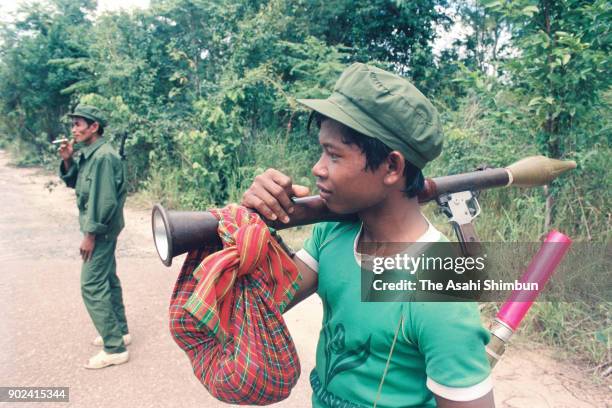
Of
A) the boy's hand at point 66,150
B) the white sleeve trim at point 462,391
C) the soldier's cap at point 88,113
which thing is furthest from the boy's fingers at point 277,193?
the boy's hand at point 66,150

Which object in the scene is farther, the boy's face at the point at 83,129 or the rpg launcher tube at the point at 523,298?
the boy's face at the point at 83,129

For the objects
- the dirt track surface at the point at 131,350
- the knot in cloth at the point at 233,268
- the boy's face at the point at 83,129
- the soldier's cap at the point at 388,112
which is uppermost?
the soldier's cap at the point at 388,112

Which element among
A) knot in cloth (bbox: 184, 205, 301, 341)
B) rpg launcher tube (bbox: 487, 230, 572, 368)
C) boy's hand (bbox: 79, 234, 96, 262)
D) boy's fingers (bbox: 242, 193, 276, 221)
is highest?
boy's fingers (bbox: 242, 193, 276, 221)

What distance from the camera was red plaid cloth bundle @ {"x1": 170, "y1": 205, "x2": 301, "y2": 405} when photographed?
1.04 meters

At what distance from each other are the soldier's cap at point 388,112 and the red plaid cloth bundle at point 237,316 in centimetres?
34

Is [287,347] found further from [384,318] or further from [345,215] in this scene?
[345,215]

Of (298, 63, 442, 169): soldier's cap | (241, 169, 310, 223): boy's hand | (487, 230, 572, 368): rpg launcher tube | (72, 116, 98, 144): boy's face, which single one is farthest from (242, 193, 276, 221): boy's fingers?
(72, 116, 98, 144): boy's face

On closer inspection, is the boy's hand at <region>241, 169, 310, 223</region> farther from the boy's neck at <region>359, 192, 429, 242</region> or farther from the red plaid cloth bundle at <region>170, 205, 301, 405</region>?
the boy's neck at <region>359, 192, 429, 242</region>

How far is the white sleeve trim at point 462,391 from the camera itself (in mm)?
1003

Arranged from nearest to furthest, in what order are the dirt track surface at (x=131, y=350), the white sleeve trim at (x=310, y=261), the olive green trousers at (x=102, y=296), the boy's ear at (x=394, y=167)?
the boy's ear at (x=394, y=167), the white sleeve trim at (x=310, y=261), the dirt track surface at (x=131, y=350), the olive green trousers at (x=102, y=296)

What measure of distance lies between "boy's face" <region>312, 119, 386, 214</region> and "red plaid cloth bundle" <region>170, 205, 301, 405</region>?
0.65ft

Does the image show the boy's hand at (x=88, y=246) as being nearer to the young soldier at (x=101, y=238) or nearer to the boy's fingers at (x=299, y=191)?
the young soldier at (x=101, y=238)

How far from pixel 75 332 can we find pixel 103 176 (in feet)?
4.48

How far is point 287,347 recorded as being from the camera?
1131 millimetres
